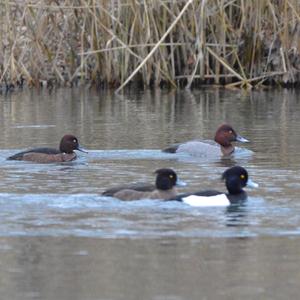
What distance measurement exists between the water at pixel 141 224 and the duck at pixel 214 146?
181 millimetres

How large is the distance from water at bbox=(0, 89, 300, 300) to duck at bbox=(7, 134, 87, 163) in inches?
7.4

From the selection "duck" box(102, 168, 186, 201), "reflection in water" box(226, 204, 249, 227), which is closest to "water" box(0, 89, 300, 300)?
"reflection in water" box(226, 204, 249, 227)

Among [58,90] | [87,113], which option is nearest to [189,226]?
[87,113]

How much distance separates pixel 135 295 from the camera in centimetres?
745

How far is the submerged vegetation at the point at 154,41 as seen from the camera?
75.1ft

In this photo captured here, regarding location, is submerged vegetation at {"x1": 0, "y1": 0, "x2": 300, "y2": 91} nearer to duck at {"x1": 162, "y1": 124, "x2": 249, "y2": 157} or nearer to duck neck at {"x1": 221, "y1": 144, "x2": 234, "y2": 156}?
duck at {"x1": 162, "y1": 124, "x2": 249, "y2": 157}

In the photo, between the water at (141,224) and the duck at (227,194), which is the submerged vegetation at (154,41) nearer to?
the water at (141,224)

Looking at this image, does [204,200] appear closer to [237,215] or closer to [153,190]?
[237,215]

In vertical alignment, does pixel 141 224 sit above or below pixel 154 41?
below

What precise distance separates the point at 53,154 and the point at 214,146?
206cm

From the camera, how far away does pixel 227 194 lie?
437 inches

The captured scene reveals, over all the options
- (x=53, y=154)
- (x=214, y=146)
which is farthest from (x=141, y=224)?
(x=214, y=146)

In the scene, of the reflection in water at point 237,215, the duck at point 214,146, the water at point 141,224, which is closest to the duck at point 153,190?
the water at point 141,224

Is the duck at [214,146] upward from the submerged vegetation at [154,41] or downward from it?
downward
